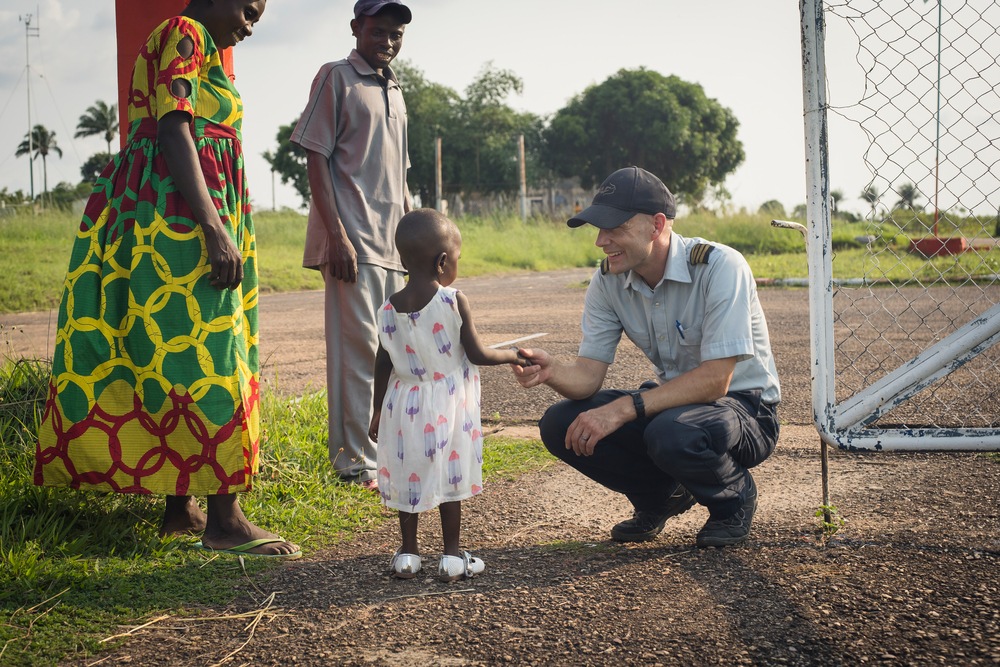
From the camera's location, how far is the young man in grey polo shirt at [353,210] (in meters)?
4.18

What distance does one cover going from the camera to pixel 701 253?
11.4ft

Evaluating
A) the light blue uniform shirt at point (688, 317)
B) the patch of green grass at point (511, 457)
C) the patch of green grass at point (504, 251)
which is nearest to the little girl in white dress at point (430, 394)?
the light blue uniform shirt at point (688, 317)

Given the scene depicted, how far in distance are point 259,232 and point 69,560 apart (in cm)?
2058

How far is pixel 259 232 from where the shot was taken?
23.1 m

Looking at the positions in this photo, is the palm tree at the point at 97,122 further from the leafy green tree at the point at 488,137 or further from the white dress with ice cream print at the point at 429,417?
the white dress with ice cream print at the point at 429,417

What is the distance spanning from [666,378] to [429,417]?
108 centimetres

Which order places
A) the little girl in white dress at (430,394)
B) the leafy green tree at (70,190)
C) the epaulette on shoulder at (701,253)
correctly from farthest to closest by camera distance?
the leafy green tree at (70,190) < the epaulette on shoulder at (701,253) < the little girl in white dress at (430,394)

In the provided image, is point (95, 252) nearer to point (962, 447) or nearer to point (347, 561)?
point (347, 561)

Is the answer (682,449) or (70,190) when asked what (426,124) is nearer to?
(70,190)

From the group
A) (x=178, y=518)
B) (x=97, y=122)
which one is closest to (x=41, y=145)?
(x=97, y=122)

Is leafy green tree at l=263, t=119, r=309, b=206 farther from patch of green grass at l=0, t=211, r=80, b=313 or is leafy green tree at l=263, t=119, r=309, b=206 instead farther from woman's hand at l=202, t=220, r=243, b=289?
woman's hand at l=202, t=220, r=243, b=289

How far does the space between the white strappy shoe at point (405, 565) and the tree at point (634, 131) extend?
43.4m

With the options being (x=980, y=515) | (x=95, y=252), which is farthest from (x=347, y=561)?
(x=980, y=515)

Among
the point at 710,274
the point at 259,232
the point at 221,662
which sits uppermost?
the point at 259,232
